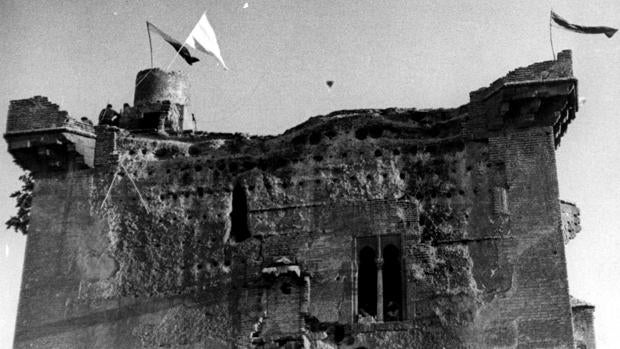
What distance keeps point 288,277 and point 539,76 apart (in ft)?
18.1

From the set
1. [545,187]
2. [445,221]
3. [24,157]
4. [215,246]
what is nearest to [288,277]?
[215,246]

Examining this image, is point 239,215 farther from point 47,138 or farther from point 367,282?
point 47,138

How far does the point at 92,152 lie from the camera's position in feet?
68.3

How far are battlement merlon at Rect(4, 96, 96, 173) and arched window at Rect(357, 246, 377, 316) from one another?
5.66m

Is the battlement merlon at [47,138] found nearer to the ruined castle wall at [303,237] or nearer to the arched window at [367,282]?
the ruined castle wall at [303,237]

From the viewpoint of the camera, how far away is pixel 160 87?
22.2 m

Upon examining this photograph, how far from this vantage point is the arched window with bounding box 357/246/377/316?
18531 millimetres

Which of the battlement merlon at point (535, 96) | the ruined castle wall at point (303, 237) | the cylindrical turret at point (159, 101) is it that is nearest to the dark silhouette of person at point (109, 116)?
the cylindrical turret at point (159, 101)

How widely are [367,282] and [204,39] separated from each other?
582 cm

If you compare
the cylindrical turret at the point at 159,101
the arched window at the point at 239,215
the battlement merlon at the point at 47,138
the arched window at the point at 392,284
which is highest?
the cylindrical turret at the point at 159,101

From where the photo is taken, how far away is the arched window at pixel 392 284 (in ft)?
60.2

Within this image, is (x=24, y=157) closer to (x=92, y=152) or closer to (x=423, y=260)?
(x=92, y=152)

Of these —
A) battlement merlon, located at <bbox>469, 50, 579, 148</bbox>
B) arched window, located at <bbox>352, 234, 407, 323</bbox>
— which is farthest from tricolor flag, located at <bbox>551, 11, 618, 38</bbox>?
arched window, located at <bbox>352, 234, 407, 323</bbox>

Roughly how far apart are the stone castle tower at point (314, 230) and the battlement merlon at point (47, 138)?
3cm
